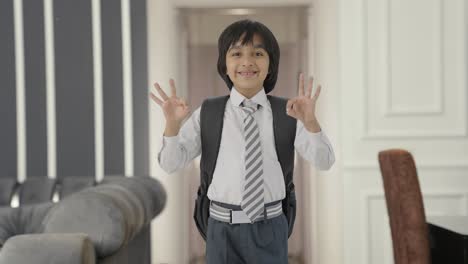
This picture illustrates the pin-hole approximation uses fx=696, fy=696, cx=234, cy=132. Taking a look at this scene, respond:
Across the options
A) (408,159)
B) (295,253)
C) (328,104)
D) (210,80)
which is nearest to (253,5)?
(328,104)

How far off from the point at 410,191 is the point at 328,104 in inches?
99.9

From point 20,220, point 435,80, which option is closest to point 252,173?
point 20,220

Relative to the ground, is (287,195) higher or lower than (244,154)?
lower

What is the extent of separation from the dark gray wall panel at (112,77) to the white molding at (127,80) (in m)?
0.02

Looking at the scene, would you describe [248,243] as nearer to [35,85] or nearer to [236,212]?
[236,212]

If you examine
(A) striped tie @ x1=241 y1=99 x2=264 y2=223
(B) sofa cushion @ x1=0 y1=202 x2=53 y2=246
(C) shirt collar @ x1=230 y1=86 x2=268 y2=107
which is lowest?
(B) sofa cushion @ x1=0 y1=202 x2=53 y2=246

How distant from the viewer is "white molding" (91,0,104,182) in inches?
168

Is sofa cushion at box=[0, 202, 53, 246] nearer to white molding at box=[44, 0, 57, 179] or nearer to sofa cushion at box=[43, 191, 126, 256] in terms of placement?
sofa cushion at box=[43, 191, 126, 256]

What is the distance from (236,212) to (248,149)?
15 centimetres

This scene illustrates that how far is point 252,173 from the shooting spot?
1559mm

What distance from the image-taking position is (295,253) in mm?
5398

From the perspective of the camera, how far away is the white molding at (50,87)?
167 inches

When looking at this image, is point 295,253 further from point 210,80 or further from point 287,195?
point 287,195

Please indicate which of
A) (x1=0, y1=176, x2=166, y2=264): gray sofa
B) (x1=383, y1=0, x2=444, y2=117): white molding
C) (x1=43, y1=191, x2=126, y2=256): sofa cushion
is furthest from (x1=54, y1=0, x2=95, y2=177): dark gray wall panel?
(x1=43, y1=191, x2=126, y2=256): sofa cushion
